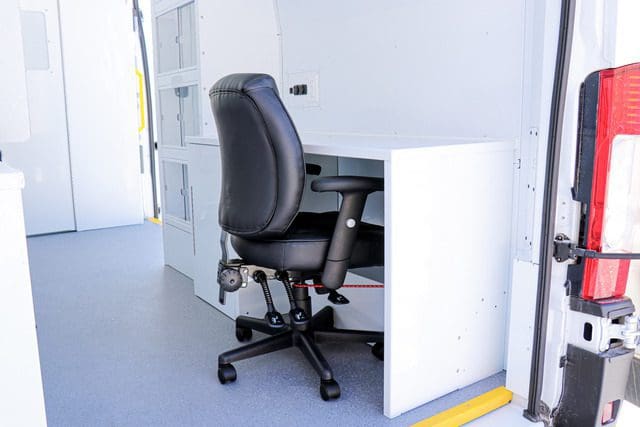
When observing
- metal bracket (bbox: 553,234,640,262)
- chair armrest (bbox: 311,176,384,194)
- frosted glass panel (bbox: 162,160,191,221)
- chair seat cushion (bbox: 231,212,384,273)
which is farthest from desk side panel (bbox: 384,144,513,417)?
frosted glass panel (bbox: 162,160,191,221)

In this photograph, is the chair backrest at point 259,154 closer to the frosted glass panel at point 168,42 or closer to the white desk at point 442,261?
the white desk at point 442,261

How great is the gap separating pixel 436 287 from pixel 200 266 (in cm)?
134

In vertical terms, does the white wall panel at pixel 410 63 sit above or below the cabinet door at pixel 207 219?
above

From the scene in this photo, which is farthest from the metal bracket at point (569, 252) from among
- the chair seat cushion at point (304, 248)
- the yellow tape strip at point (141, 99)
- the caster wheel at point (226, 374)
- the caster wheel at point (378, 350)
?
the yellow tape strip at point (141, 99)

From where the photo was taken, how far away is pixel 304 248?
175cm

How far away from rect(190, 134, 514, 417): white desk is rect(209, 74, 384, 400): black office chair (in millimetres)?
145

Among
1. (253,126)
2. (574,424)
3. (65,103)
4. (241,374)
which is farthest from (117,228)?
(574,424)

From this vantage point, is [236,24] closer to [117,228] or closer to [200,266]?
[200,266]

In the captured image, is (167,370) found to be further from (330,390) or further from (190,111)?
(190,111)

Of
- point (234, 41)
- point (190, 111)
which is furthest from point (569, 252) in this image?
point (190, 111)

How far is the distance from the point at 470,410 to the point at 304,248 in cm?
67

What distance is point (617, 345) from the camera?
1.22m

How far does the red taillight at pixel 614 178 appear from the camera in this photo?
3.55ft

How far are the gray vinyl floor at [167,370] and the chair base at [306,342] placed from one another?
0.14 feet
